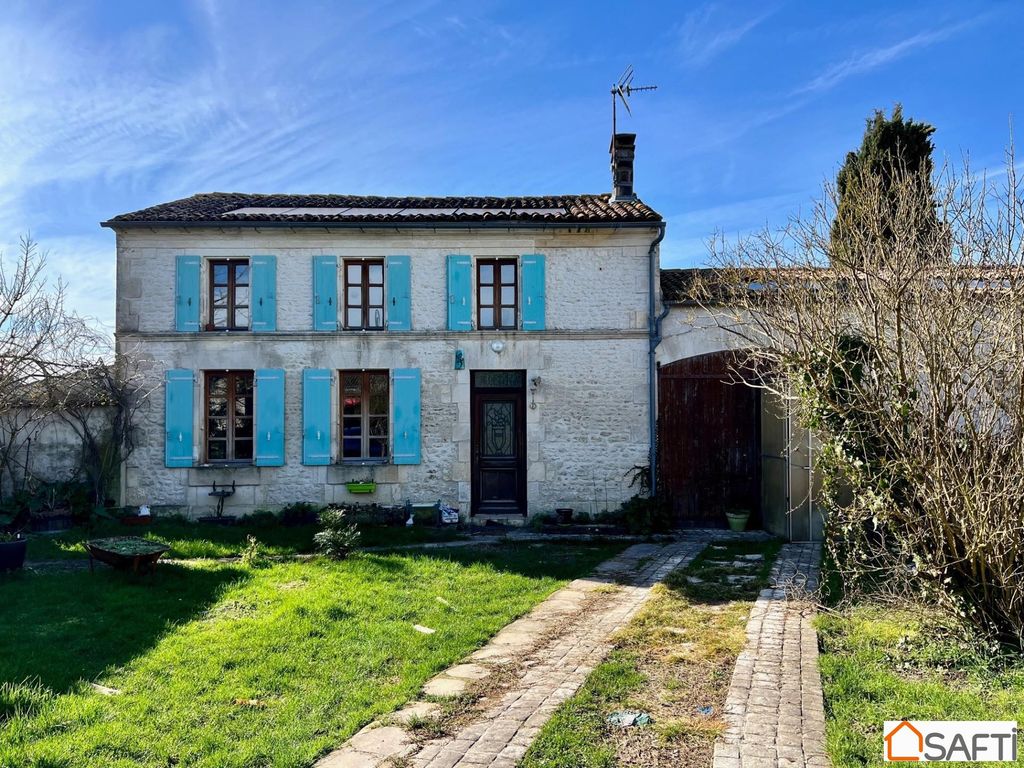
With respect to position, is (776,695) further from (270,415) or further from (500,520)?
(270,415)

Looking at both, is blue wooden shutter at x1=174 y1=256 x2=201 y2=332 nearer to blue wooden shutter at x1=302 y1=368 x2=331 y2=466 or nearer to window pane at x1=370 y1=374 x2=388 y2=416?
blue wooden shutter at x1=302 y1=368 x2=331 y2=466

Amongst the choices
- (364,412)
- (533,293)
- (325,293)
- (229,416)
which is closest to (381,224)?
(325,293)

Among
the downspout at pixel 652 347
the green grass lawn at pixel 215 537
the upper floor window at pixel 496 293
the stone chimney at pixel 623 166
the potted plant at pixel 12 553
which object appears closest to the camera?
the potted plant at pixel 12 553

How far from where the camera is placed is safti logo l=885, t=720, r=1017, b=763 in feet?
11.0

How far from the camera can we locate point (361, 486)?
10906mm

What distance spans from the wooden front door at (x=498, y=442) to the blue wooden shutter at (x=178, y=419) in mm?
4547

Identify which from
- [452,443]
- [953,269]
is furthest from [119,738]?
[452,443]

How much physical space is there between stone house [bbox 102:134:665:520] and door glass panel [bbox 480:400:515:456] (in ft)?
1.33

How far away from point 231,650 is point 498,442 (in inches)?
270

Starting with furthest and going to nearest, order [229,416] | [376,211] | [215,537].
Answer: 1. [376,211]
2. [229,416]
3. [215,537]

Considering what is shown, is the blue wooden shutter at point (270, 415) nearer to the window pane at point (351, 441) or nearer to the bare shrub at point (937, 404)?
the window pane at point (351, 441)

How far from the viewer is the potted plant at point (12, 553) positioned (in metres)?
7.27

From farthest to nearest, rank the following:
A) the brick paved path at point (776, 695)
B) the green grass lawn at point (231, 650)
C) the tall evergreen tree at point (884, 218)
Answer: the tall evergreen tree at point (884, 218)
the green grass lawn at point (231, 650)
the brick paved path at point (776, 695)

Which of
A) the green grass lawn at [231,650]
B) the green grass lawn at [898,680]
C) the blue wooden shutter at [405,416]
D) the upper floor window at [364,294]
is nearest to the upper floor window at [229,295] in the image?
the upper floor window at [364,294]
